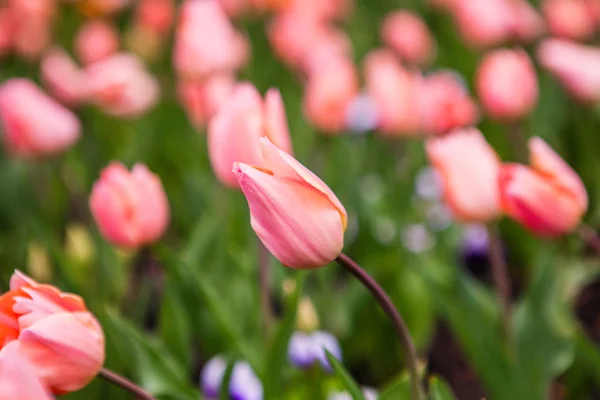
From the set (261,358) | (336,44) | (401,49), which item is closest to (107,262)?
(261,358)

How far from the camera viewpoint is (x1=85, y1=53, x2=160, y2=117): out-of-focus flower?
1.56m

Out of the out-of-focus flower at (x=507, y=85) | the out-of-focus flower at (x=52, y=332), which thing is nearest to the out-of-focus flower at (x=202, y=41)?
the out-of-focus flower at (x=507, y=85)

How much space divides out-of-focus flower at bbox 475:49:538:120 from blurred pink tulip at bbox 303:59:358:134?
0.88ft

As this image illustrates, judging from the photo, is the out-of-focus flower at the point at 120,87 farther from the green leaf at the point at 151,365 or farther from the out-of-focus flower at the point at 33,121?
the green leaf at the point at 151,365

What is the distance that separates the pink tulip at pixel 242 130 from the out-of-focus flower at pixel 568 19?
4.75 feet

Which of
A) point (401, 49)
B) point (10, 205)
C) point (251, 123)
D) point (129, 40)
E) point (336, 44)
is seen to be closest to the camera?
point (251, 123)

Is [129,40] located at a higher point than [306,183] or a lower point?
lower

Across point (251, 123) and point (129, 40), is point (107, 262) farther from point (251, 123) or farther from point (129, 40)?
point (129, 40)

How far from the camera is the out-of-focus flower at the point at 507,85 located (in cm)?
138

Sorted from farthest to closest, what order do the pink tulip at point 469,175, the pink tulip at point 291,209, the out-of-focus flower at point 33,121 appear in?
the out-of-focus flower at point 33,121 < the pink tulip at point 469,175 < the pink tulip at point 291,209

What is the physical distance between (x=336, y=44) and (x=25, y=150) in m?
0.93

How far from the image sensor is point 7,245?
1.58 metres

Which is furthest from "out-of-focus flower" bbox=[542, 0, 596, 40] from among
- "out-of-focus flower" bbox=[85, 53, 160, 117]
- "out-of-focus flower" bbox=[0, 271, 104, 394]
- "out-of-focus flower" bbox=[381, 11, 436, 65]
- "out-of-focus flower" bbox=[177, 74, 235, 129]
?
"out-of-focus flower" bbox=[0, 271, 104, 394]

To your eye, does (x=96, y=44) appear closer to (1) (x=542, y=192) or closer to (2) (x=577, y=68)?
(2) (x=577, y=68)
